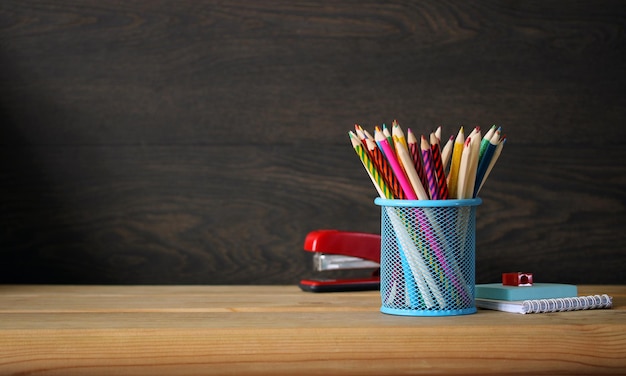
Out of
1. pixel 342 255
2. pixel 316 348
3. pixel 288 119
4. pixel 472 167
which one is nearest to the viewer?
pixel 316 348

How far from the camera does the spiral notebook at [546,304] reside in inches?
32.7

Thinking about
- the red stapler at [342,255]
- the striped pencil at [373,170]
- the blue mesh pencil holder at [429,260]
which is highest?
the striped pencil at [373,170]

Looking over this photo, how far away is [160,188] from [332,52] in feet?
1.20

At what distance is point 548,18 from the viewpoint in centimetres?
128

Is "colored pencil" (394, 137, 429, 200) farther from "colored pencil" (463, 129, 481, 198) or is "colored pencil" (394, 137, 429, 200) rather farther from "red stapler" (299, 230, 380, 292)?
"red stapler" (299, 230, 380, 292)

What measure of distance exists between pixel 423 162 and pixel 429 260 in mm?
105

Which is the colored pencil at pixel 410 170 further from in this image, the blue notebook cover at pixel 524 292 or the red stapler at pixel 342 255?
the red stapler at pixel 342 255

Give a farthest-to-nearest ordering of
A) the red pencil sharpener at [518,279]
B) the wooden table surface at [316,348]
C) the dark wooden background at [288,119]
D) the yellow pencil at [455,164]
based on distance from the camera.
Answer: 1. the dark wooden background at [288,119]
2. the red pencil sharpener at [518,279]
3. the yellow pencil at [455,164]
4. the wooden table surface at [316,348]

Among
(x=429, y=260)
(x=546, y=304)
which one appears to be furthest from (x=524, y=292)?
(x=429, y=260)

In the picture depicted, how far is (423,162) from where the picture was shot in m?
0.82

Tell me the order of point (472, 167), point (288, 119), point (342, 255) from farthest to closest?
1. point (288, 119)
2. point (342, 255)
3. point (472, 167)

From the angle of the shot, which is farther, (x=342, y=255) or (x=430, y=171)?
(x=342, y=255)

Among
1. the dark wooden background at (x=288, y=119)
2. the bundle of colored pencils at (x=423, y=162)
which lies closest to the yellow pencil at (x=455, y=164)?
the bundle of colored pencils at (x=423, y=162)

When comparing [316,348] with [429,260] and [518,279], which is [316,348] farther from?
[518,279]
